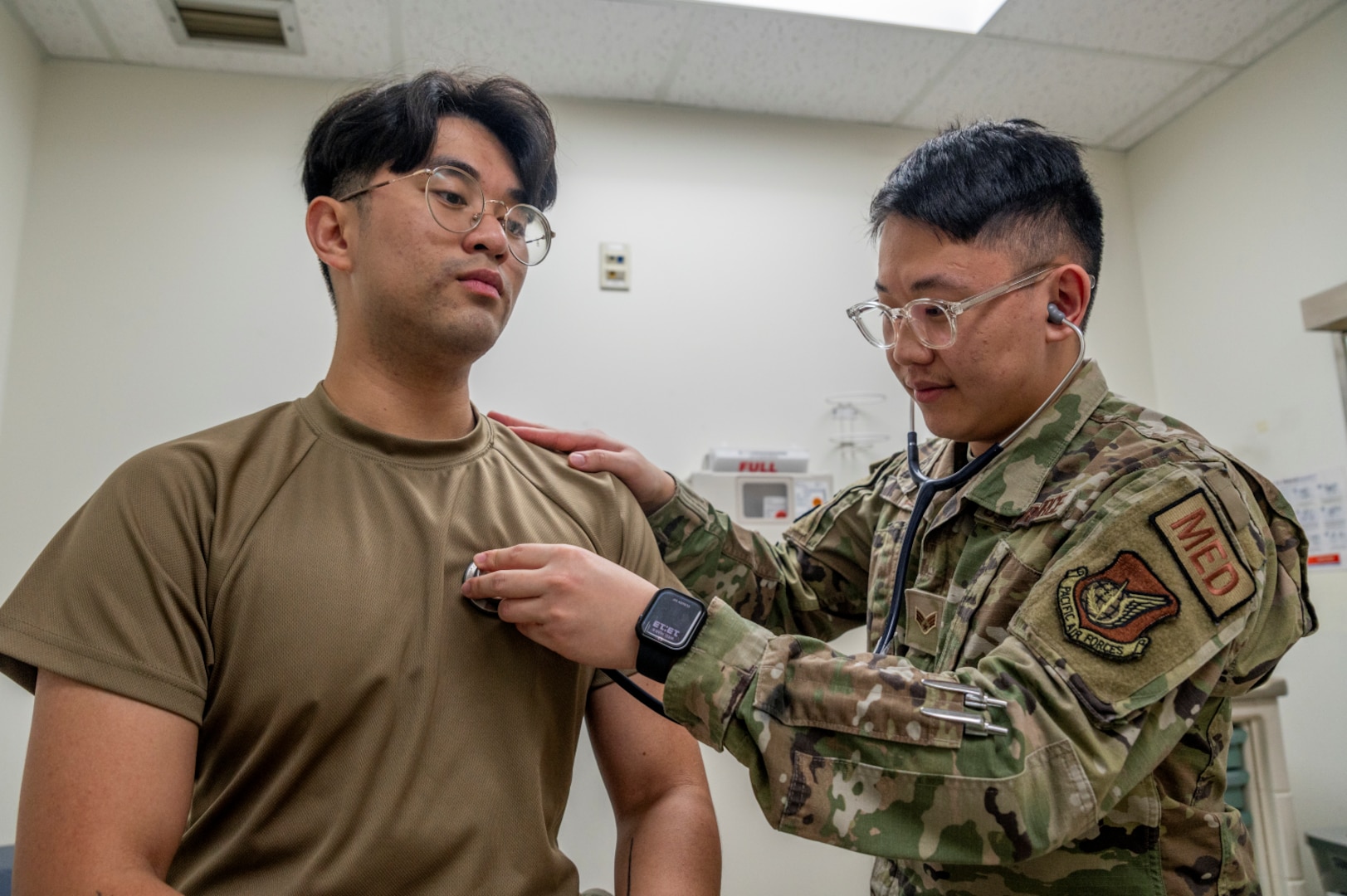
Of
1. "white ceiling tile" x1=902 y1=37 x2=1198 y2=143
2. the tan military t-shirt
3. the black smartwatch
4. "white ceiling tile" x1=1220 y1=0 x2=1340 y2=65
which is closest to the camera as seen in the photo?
the tan military t-shirt

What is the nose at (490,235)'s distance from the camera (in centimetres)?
125

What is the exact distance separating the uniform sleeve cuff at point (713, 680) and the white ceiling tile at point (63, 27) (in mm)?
2720

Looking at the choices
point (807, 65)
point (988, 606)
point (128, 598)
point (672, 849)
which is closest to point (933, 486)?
point (988, 606)

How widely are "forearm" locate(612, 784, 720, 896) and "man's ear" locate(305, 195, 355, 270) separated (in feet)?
2.96

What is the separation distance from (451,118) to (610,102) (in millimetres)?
1962

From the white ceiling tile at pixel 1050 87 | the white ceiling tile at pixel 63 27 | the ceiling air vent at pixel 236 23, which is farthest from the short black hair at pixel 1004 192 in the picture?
the white ceiling tile at pixel 63 27

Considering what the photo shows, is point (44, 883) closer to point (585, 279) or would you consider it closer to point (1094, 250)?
point (1094, 250)

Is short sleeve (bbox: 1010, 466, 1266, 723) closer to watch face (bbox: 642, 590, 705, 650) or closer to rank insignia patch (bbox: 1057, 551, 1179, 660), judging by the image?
rank insignia patch (bbox: 1057, 551, 1179, 660)

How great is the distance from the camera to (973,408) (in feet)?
4.34

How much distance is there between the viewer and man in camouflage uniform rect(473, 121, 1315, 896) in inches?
39.0

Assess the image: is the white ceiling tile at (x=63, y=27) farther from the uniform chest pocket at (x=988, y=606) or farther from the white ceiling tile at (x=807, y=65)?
the uniform chest pocket at (x=988, y=606)

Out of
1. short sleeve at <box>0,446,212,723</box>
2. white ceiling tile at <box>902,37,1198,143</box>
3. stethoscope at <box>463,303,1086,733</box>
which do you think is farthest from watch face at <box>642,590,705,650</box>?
white ceiling tile at <box>902,37,1198,143</box>

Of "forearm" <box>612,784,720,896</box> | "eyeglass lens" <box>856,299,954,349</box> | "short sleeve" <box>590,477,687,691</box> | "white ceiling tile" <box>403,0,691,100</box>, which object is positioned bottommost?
"forearm" <box>612,784,720,896</box>

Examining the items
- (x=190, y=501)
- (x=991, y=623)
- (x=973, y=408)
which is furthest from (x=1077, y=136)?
(x=190, y=501)
